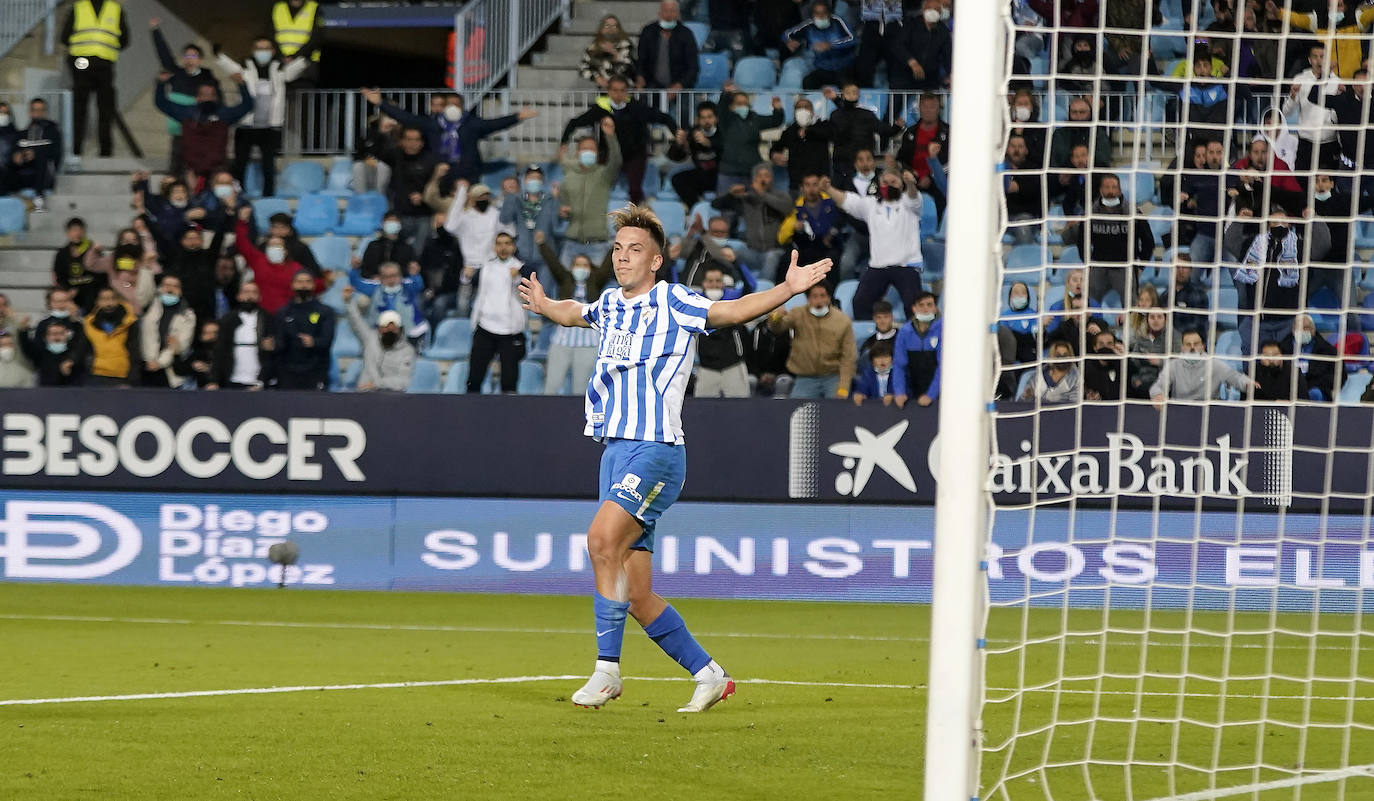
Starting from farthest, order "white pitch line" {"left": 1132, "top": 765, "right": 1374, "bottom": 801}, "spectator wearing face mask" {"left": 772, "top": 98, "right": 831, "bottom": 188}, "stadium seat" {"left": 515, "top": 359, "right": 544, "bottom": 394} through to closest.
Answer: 1. "spectator wearing face mask" {"left": 772, "top": 98, "right": 831, "bottom": 188}
2. "stadium seat" {"left": 515, "top": 359, "right": 544, "bottom": 394}
3. "white pitch line" {"left": 1132, "top": 765, "right": 1374, "bottom": 801}

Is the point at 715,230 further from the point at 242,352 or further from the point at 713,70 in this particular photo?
the point at 242,352

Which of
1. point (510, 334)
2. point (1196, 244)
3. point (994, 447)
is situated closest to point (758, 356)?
point (510, 334)

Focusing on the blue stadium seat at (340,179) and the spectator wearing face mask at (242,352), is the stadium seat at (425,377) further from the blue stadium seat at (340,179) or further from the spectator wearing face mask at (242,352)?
Answer: the blue stadium seat at (340,179)

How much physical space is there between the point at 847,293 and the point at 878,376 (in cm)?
152

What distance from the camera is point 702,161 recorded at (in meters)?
14.3

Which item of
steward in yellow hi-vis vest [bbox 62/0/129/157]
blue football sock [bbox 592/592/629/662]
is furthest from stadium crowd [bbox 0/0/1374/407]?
blue football sock [bbox 592/592/629/662]

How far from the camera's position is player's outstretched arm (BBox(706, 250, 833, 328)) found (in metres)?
5.59

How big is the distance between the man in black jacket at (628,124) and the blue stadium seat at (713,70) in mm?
1274

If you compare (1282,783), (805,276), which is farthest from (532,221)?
(1282,783)

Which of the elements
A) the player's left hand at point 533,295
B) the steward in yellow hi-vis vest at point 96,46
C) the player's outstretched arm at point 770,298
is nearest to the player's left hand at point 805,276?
the player's outstretched arm at point 770,298

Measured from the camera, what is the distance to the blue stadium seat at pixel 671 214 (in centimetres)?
1445

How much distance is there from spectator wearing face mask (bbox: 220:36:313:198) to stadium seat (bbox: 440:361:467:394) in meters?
3.47

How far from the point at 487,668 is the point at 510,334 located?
17.3 feet

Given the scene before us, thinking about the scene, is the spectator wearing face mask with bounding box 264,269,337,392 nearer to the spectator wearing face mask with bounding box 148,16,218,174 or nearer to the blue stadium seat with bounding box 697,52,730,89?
the spectator wearing face mask with bounding box 148,16,218,174
